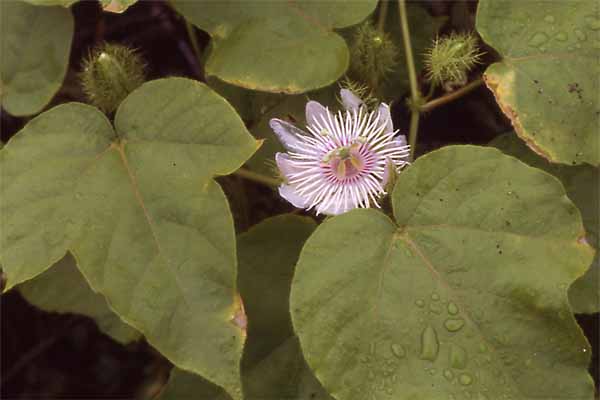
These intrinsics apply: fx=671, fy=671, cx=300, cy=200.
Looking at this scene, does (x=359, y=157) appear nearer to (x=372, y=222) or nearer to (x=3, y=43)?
(x=372, y=222)

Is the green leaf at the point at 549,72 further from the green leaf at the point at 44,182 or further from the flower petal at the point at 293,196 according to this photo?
the green leaf at the point at 44,182

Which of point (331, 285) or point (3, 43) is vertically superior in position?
point (3, 43)

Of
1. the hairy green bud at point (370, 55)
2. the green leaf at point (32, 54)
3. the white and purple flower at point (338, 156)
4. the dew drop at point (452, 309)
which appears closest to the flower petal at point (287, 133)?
the white and purple flower at point (338, 156)

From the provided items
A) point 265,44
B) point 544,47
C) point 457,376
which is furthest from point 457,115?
point 457,376

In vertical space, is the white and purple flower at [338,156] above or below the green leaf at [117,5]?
below

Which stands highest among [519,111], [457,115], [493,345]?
[519,111]

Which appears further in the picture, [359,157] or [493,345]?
[359,157]

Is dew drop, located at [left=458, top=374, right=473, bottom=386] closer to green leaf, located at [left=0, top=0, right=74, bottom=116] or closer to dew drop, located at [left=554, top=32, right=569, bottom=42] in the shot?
dew drop, located at [left=554, top=32, right=569, bottom=42]
